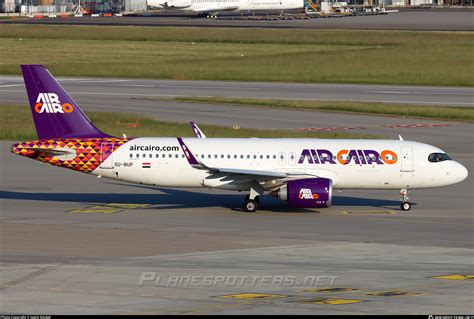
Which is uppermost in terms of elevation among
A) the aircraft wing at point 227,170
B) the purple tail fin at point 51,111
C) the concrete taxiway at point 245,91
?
the purple tail fin at point 51,111

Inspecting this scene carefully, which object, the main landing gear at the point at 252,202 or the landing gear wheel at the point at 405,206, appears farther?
the landing gear wheel at the point at 405,206

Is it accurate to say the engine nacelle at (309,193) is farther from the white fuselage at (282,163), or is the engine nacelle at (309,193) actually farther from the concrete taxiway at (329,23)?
the concrete taxiway at (329,23)

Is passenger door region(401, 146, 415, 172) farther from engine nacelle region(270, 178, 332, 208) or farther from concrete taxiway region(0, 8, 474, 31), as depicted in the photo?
concrete taxiway region(0, 8, 474, 31)

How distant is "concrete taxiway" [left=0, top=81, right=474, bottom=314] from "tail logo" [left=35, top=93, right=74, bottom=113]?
4.53 metres

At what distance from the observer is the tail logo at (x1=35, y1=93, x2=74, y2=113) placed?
46625 millimetres

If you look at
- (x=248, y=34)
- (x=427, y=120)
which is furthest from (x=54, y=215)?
(x=248, y=34)

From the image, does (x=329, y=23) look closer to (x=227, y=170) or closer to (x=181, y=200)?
(x=181, y=200)

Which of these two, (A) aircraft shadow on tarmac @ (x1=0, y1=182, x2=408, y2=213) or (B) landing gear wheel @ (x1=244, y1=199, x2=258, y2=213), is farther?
(A) aircraft shadow on tarmac @ (x1=0, y1=182, x2=408, y2=213)

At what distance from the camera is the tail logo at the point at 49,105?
46.6 m

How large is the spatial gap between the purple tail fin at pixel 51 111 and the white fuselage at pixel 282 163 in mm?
2295

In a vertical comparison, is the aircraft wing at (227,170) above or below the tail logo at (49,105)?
below

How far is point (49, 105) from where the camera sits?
153 ft

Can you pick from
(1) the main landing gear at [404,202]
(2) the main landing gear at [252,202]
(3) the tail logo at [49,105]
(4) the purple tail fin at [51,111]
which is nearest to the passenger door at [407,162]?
(1) the main landing gear at [404,202]

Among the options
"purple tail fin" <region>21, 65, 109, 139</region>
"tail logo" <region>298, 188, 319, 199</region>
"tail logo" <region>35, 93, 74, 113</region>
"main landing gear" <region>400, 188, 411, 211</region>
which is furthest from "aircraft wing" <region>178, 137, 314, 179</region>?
"tail logo" <region>35, 93, 74, 113</region>
